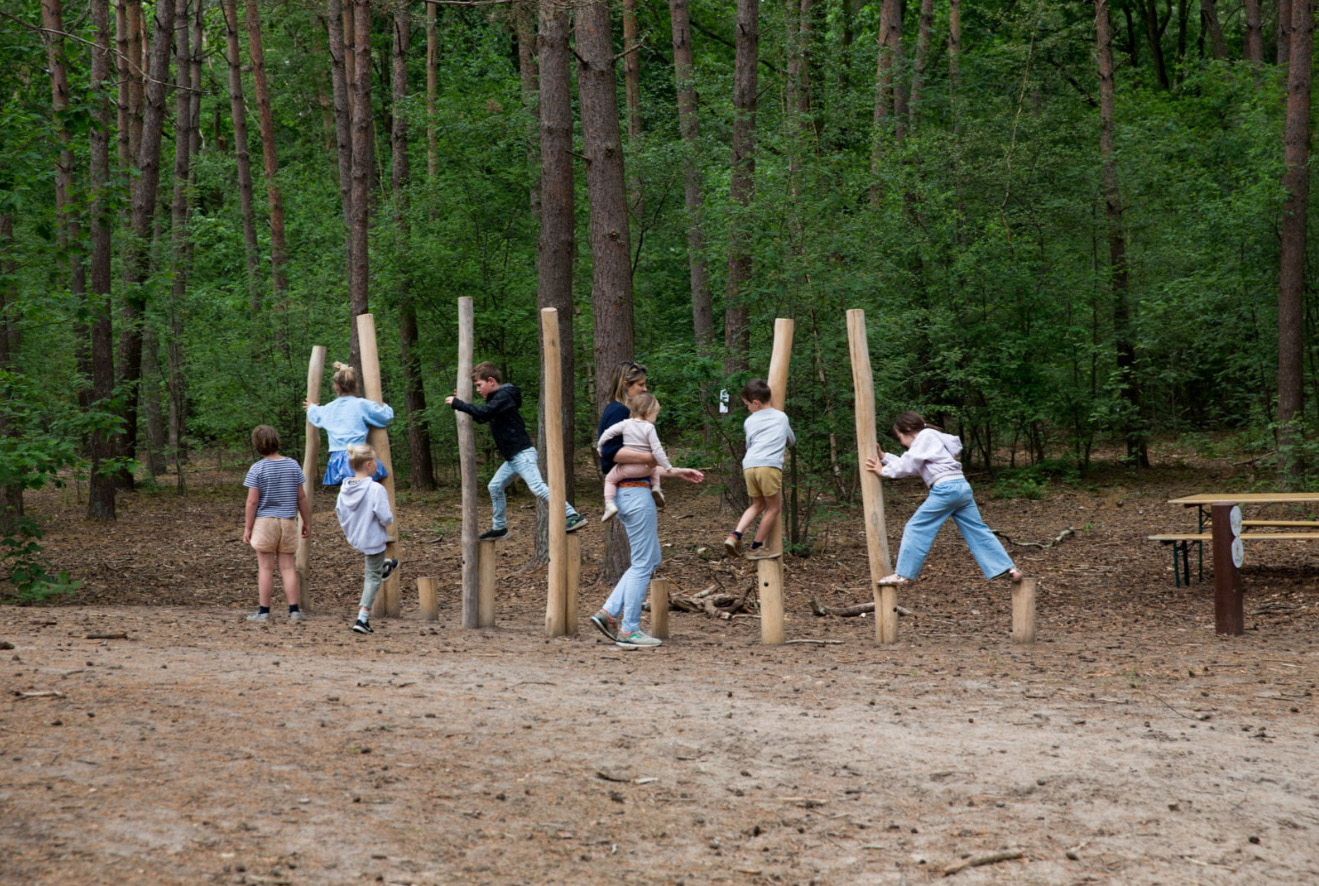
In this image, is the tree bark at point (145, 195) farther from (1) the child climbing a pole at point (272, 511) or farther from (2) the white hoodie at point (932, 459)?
(2) the white hoodie at point (932, 459)

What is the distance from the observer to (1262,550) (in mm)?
14523

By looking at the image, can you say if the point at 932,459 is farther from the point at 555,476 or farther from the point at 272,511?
the point at 272,511

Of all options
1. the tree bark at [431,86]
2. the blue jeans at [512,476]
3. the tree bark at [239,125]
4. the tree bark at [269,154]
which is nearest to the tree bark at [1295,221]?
the blue jeans at [512,476]

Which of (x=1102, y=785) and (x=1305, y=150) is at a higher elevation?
(x=1305, y=150)

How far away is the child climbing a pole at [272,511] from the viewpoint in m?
9.84

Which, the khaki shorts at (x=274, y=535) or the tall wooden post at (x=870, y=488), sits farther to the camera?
the khaki shorts at (x=274, y=535)

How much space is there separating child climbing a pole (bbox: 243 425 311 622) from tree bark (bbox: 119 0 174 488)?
7230 millimetres

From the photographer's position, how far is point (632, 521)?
8.77m

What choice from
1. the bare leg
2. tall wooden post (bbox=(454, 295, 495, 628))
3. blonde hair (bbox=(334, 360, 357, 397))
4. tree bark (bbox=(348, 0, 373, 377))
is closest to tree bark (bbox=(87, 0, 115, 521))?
tree bark (bbox=(348, 0, 373, 377))

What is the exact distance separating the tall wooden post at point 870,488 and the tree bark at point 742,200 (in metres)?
3.35

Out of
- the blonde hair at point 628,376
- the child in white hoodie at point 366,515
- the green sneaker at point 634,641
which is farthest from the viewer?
the child in white hoodie at point 366,515

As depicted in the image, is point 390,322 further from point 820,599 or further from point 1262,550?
point 1262,550

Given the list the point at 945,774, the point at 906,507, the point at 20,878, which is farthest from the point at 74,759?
the point at 906,507

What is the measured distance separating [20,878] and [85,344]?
16684 mm
